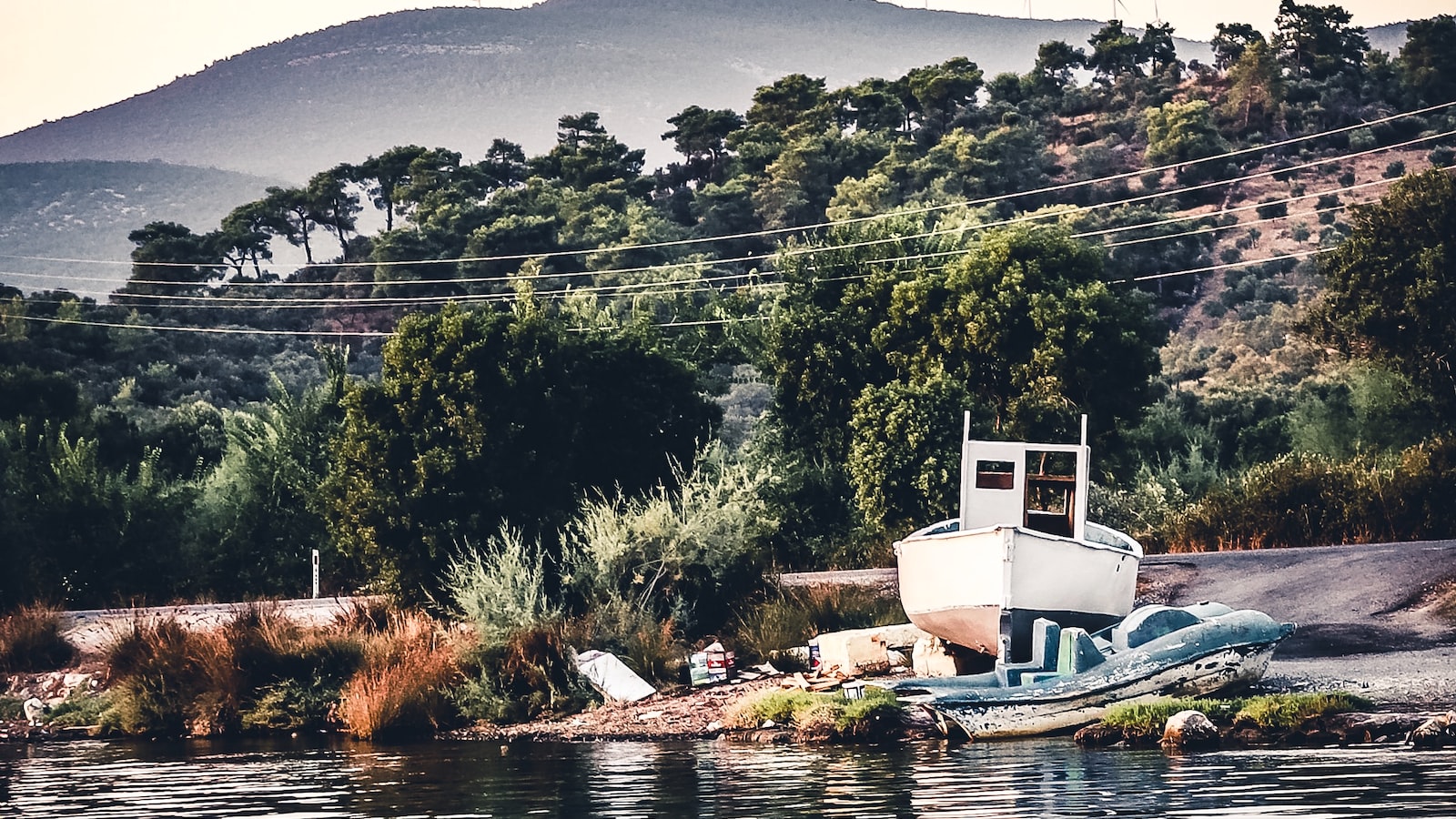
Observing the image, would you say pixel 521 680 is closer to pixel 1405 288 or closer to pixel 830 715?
pixel 830 715

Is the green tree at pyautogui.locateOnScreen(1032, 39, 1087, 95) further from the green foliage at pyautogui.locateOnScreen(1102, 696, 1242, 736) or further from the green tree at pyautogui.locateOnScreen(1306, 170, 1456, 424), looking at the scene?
the green foliage at pyautogui.locateOnScreen(1102, 696, 1242, 736)

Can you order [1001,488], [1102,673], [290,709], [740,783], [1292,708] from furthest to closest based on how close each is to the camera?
[290,709]
[1001,488]
[1102,673]
[1292,708]
[740,783]

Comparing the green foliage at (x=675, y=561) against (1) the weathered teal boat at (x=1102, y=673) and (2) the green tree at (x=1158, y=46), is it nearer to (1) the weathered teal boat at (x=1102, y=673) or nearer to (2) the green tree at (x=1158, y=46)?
(1) the weathered teal boat at (x=1102, y=673)

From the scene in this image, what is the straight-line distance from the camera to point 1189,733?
22.9 meters

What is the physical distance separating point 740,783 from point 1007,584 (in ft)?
23.1

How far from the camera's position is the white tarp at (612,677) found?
98.1 feet

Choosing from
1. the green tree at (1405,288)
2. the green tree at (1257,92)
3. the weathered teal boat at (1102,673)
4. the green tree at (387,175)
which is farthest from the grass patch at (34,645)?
the green tree at (387,175)

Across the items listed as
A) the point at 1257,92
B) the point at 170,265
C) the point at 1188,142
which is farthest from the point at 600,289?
the point at 1257,92

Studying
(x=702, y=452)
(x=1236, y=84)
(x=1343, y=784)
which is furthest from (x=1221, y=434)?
(x=1236, y=84)

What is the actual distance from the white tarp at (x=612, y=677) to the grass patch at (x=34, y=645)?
12214 millimetres

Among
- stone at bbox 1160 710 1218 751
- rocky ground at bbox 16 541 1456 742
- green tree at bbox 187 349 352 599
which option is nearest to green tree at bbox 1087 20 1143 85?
green tree at bbox 187 349 352 599

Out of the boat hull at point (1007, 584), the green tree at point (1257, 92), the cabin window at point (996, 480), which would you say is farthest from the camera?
the green tree at point (1257, 92)

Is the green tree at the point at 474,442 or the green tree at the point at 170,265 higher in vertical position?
the green tree at the point at 170,265

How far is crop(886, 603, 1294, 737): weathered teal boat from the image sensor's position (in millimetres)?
24453
